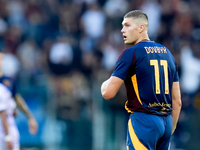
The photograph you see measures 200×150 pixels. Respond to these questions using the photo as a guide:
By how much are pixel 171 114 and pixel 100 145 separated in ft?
18.7

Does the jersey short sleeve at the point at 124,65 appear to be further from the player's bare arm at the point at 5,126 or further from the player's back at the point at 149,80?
the player's bare arm at the point at 5,126

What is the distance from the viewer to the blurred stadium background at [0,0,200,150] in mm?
10594

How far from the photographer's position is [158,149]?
4.90 meters

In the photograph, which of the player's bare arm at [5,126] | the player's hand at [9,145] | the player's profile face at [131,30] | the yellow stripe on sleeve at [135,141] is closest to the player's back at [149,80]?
the player's profile face at [131,30]

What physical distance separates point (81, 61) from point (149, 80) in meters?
7.21

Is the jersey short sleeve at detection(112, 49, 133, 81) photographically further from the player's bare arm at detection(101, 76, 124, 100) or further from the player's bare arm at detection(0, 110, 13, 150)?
the player's bare arm at detection(0, 110, 13, 150)

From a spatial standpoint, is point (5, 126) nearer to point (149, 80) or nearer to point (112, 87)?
point (112, 87)

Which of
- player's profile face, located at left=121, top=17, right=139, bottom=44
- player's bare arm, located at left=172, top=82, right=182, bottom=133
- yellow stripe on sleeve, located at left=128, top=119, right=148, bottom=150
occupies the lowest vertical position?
yellow stripe on sleeve, located at left=128, top=119, right=148, bottom=150

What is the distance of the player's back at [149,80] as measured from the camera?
15.6ft

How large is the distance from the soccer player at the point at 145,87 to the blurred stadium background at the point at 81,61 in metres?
5.61

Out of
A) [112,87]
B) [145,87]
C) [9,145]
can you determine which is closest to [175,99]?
[145,87]

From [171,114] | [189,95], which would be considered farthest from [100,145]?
[171,114]

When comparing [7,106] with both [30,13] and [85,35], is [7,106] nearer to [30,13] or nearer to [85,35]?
[85,35]

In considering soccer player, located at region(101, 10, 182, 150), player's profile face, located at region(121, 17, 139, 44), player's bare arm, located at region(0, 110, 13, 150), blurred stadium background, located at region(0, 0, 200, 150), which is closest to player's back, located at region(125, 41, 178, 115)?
soccer player, located at region(101, 10, 182, 150)
